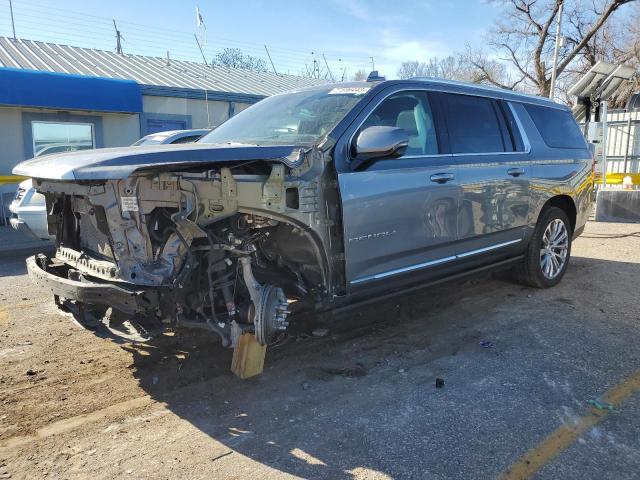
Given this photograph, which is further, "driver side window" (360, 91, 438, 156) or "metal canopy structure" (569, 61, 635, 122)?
"metal canopy structure" (569, 61, 635, 122)

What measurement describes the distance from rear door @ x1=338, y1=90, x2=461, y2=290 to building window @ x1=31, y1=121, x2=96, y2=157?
35.3 feet

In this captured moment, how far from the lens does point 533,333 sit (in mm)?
4645

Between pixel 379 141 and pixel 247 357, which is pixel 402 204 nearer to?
pixel 379 141

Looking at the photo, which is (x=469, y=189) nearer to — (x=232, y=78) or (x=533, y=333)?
(x=533, y=333)

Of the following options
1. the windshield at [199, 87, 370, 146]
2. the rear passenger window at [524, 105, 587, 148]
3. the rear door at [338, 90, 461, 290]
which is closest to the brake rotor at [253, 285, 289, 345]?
the rear door at [338, 90, 461, 290]

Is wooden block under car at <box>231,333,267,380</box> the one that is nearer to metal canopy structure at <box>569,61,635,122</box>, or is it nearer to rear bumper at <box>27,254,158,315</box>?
rear bumper at <box>27,254,158,315</box>

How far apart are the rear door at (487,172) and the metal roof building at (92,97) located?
23.2 ft

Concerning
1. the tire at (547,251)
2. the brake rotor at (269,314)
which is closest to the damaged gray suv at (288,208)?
the brake rotor at (269,314)

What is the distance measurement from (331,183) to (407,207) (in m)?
0.74

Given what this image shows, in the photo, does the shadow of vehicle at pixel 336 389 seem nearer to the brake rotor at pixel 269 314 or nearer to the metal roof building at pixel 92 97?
the brake rotor at pixel 269 314

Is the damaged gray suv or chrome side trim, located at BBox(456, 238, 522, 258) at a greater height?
the damaged gray suv

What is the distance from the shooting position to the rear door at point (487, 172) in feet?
15.1

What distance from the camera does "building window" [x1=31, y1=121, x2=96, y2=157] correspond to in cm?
1272

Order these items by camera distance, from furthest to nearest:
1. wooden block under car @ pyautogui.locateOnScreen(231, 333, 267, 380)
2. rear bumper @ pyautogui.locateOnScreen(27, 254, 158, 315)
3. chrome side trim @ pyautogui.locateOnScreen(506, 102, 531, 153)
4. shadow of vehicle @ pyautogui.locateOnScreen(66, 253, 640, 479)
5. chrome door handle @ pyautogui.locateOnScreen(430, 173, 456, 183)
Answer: chrome side trim @ pyautogui.locateOnScreen(506, 102, 531, 153) < chrome door handle @ pyautogui.locateOnScreen(430, 173, 456, 183) < wooden block under car @ pyautogui.locateOnScreen(231, 333, 267, 380) < rear bumper @ pyautogui.locateOnScreen(27, 254, 158, 315) < shadow of vehicle @ pyautogui.locateOnScreen(66, 253, 640, 479)
